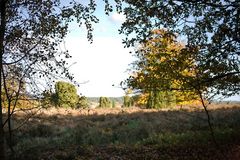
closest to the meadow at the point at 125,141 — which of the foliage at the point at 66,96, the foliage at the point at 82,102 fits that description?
the foliage at the point at 82,102

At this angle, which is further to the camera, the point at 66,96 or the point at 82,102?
the point at 82,102

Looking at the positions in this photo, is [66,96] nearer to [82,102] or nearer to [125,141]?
[82,102]

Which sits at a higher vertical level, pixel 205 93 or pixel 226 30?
pixel 226 30

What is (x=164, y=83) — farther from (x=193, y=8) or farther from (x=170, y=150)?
(x=170, y=150)

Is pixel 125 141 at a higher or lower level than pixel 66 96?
lower

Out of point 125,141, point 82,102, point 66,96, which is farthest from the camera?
point 125,141

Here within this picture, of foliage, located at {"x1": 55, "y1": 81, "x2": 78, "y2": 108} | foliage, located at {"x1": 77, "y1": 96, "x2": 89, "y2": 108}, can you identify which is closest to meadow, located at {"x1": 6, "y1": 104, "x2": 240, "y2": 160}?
foliage, located at {"x1": 77, "y1": 96, "x2": 89, "y2": 108}

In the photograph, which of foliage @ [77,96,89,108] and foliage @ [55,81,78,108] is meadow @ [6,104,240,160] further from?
foliage @ [55,81,78,108]

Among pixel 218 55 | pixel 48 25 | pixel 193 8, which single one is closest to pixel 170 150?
pixel 218 55

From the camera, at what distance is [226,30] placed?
9.63 metres

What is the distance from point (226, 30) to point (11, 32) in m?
5.56

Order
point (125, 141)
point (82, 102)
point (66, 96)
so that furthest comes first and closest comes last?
point (125, 141)
point (82, 102)
point (66, 96)

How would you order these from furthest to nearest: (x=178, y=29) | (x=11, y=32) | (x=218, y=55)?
(x=178, y=29), (x=218, y=55), (x=11, y=32)

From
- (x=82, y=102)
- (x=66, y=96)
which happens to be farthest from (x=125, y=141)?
(x=66, y=96)
